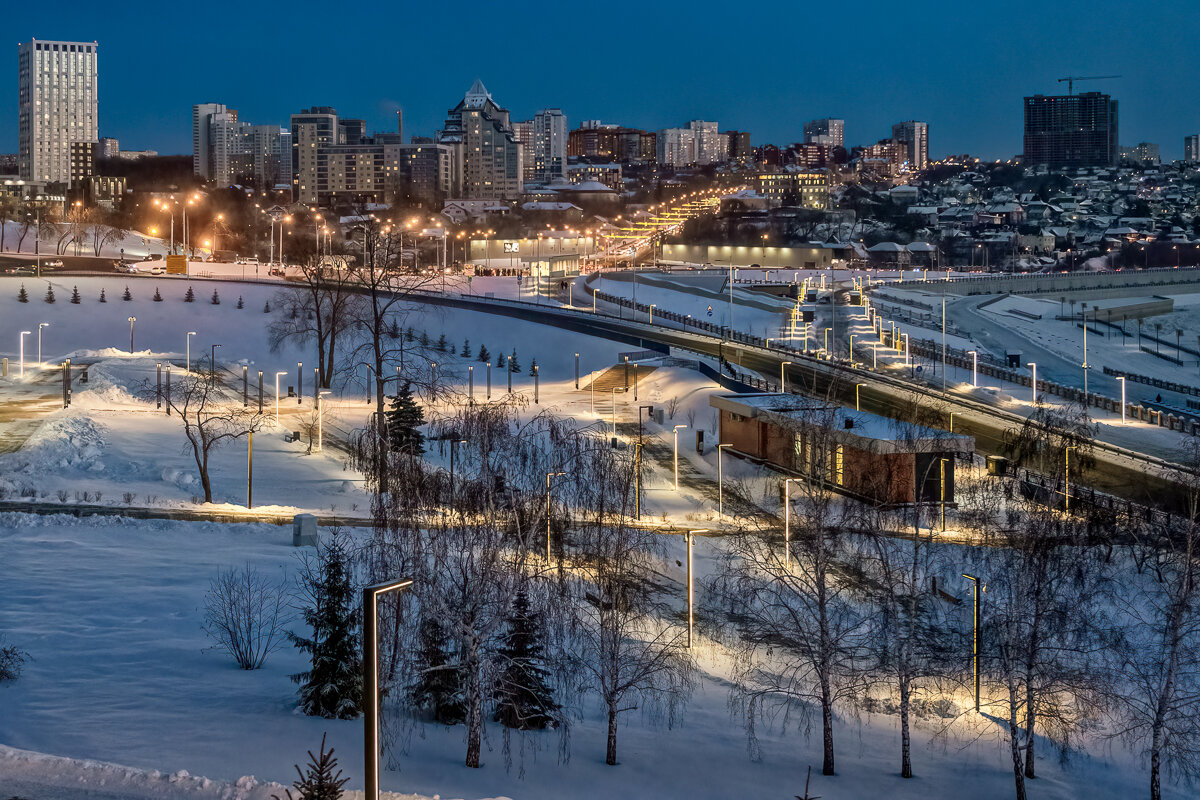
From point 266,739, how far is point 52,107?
201207mm

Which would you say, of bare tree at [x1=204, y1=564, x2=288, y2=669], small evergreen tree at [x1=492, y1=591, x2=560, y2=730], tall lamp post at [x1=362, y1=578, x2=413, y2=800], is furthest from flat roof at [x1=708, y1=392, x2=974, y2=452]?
tall lamp post at [x1=362, y1=578, x2=413, y2=800]

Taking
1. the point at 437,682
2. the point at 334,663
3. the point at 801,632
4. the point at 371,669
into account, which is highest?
the point at 371,669

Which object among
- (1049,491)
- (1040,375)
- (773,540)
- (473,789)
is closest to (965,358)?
(1040,375)

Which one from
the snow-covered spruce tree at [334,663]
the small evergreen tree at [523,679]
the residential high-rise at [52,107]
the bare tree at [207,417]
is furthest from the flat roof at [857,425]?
the residential high-rise at [52,107]

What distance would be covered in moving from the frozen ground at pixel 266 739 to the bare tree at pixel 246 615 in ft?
0.67

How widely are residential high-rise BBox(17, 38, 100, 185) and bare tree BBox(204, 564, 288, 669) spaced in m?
192

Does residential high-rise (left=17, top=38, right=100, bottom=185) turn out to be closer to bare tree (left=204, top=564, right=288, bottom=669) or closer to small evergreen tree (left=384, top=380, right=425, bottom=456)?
small evergreen tree (left=384, top=380, right=425, bottom=456)

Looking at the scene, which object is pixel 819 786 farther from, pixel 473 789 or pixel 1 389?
pixel 1 389

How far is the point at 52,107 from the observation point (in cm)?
19325

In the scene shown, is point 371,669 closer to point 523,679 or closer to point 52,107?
point 523,679

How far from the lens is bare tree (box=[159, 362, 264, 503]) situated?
1074 inches

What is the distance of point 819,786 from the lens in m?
14.4

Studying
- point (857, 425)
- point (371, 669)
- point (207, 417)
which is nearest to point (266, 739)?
point (371, 669)

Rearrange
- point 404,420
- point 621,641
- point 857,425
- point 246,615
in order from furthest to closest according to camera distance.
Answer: point 404,420 < point 857,425 < point 246,615 < point 621,641
